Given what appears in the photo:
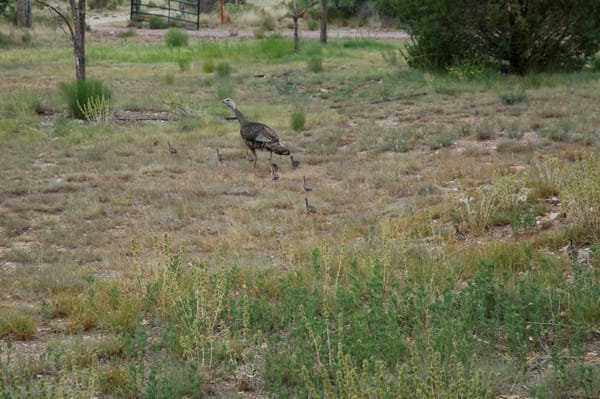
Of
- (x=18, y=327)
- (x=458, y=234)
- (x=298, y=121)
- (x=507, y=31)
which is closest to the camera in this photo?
(x=18, y=327)

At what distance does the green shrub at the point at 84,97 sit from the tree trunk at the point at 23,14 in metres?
18.2

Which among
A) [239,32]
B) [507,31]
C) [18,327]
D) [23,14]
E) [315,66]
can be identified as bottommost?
[18,327]

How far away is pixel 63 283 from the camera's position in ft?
18.7

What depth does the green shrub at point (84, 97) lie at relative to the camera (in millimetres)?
11811

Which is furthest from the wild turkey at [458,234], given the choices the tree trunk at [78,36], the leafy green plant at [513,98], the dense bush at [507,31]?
the tree trunk at [78,36]

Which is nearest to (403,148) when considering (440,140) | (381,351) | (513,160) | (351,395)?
(440,140)

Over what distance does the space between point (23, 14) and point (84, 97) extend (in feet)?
61.5

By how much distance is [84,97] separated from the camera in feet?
39.5

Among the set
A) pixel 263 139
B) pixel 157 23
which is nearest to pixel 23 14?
pixel 157 23

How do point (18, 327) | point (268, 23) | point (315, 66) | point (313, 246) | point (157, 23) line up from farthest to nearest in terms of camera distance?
point (157, 23) < point (268, 23) < point (315, 66) < point (313, 246) < point (18, 327)

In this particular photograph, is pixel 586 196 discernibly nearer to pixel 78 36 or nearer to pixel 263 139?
pixel 263 139

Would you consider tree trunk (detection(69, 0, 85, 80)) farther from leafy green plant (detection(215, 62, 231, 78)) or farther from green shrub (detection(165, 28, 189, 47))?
green shrub (detection(165, 28, 189, 47))

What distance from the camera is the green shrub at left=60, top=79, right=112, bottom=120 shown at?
11811 mm

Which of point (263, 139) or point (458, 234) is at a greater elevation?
point (263, 139)
